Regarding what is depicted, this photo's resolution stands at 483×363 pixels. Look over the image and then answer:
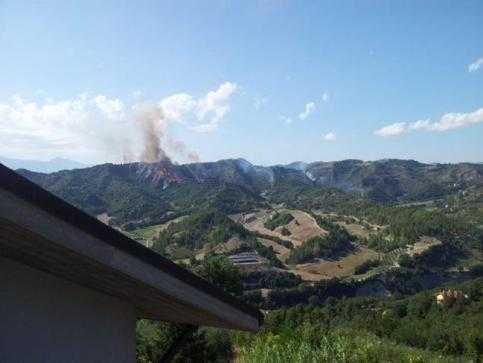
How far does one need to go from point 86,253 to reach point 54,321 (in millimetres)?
884

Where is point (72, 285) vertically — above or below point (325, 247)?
above

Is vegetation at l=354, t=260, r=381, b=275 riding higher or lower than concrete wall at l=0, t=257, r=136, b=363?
lower

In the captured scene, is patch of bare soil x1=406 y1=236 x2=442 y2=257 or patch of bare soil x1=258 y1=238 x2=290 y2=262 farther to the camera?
patch of bare soil x1=258 y1=238 x2=290 y2=262

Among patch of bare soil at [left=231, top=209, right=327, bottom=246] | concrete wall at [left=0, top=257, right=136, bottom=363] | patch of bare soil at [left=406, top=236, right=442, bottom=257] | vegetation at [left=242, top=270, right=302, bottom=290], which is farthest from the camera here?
patch of bare soil at [left=231, top=209, right=327, bottom=246]

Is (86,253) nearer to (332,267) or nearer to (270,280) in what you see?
(270,280)

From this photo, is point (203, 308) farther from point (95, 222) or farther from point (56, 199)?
point (56, 199)

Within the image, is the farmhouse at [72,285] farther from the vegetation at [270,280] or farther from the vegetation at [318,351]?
the vegetation at [270,280]

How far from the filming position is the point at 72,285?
3438 millimetres

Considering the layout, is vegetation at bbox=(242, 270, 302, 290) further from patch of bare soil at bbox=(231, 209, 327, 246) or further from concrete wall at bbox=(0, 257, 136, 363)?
concrete wall at bbox=(0, 257, 136, 363)

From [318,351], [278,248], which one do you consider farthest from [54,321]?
[278,248]

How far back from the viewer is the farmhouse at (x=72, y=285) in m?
2.32

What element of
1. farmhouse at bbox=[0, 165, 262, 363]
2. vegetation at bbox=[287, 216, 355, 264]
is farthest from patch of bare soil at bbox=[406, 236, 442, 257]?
farmhouse at bbox=[0, 165, 262, 363]

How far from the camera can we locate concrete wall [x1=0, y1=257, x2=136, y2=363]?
2973mm

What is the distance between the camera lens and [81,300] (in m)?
3.49
